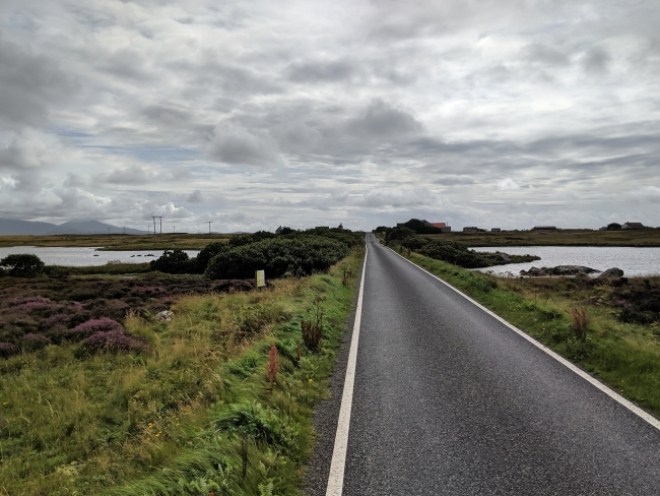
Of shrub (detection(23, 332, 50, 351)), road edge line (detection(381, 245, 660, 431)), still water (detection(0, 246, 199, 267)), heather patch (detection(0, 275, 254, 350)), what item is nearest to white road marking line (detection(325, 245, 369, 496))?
road edge line (detection(381, 245, 660, 431))

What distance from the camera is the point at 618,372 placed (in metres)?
7.58

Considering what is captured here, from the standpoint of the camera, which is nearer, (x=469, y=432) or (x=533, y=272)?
(x=469, y=432)

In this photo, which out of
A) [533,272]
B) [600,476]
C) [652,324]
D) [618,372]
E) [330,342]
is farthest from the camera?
[533,272]

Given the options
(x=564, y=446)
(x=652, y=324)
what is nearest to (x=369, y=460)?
(x=564, y=446)

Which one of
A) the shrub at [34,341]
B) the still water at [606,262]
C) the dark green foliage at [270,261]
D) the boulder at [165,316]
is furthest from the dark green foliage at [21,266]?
the still water at [606,262]

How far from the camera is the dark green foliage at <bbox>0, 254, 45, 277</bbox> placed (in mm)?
44344

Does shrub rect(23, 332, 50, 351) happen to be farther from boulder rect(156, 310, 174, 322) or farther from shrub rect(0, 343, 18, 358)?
boulder rect(156, 310, 174, 322)

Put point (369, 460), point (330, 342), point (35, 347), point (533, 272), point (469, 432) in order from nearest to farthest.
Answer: point (369, 460) < point (469, 432) < point (330, 342) < point (35, 347) < point (533, 272)

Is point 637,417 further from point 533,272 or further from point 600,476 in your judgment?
point 533,272

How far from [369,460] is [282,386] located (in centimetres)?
246

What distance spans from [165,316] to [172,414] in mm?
12577

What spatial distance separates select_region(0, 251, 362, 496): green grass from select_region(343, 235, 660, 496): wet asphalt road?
94 centimetres

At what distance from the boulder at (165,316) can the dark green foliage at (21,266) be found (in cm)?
3468

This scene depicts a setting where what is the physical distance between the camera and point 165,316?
61.5 ft
